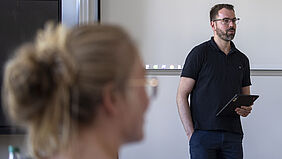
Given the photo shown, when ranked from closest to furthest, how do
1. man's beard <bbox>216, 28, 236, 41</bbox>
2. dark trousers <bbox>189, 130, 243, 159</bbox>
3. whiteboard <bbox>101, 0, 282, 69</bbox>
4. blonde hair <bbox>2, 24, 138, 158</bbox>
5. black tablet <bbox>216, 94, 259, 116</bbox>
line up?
blonde hair <bbox>2, 24, 138, 158</bbox>, black tablet <bbox>216, 94, 259, 116</bbox>, dark trousers <bbox>189, 130, 243, 159</bbox>, man's beard <bbox>216, 28, 236, 41</bbox>, whiteboard <bbox>101, 0, 282, 69</bbox>

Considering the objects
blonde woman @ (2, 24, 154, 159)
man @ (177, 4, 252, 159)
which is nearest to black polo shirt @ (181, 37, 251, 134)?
man @ (177, 4, 252, 159)

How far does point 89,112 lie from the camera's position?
81 cm

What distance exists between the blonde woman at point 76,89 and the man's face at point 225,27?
1959 millimetres

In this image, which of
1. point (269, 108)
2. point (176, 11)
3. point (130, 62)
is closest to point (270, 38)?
point (269, 108)

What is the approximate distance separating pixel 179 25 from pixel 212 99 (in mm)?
990

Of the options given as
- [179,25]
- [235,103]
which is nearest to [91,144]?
[235,103]

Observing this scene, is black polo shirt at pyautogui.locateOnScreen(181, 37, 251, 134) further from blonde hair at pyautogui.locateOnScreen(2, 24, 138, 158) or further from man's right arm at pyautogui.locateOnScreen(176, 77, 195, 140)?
blonde hair at pyautogui.locateOnScreen(2, 24, 138, 158)

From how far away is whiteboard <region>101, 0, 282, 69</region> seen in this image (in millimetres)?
3414

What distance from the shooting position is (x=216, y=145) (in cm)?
259

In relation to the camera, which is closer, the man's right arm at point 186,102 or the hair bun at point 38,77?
the hair bun at point 38,77

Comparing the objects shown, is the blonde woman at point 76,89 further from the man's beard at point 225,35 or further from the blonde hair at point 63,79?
the man's beard at point 225,35

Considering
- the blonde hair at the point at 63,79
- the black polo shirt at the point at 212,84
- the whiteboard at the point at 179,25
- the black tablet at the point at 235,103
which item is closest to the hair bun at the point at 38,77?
the blonde hair at the point at 63,79

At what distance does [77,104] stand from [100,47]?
0.11 metres

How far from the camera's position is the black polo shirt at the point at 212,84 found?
260 centimetres
